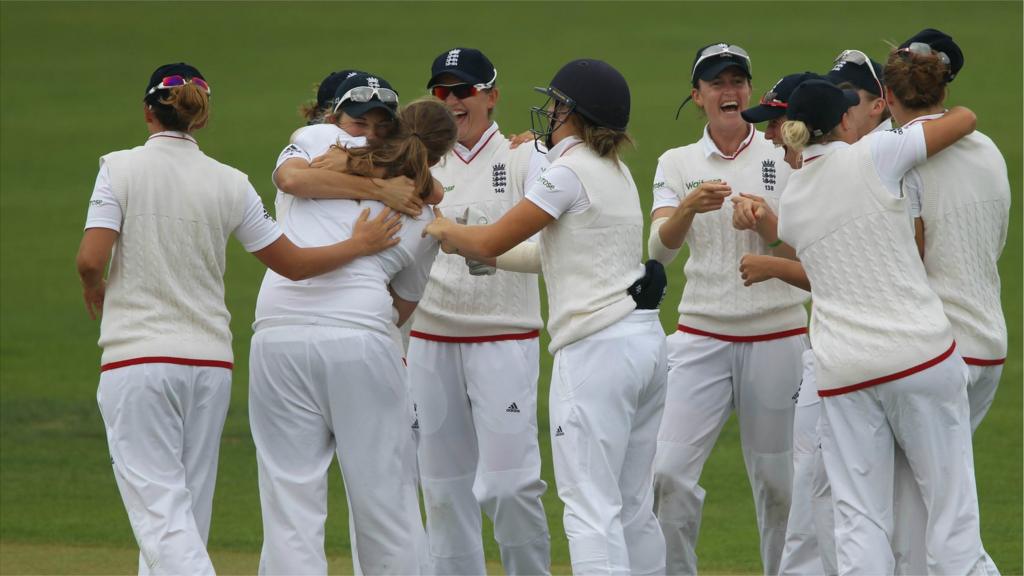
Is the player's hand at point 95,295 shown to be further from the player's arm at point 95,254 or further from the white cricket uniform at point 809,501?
the white cricket uniform at point 809,501

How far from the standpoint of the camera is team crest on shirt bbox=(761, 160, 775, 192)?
6004mm

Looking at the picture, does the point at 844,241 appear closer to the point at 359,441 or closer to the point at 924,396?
the point at 924,396

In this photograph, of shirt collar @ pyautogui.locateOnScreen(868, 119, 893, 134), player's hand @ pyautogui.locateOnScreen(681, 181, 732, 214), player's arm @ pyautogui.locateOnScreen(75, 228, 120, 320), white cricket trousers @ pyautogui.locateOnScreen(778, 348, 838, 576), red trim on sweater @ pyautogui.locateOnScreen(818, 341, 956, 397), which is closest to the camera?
red trim on sweater @ pyautogui.locateOnScreen(818, 341, 956, 397)

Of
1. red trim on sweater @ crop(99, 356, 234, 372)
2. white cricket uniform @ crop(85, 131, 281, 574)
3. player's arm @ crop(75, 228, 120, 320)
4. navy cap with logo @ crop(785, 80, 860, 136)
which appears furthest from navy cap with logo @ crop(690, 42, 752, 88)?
player's arm @ crop(75, 228, 120, 320)

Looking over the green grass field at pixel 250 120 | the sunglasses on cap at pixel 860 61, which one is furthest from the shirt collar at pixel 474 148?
the green grass field at pixel 250 120

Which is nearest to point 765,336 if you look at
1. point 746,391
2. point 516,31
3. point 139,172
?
point 746,391

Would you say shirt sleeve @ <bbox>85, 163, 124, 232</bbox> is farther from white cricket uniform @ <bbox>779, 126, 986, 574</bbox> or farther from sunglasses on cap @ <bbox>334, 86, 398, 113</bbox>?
white cricket uniform @ <bbox>779, 126, 986, 574</bbox>

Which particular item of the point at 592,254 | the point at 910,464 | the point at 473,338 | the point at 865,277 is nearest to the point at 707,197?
the point at 592,254

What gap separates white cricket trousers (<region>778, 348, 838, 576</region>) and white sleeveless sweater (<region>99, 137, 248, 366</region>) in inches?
84.6

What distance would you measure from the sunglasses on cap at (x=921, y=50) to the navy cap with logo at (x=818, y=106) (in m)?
0.30

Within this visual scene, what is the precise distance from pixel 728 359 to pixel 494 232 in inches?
57.4

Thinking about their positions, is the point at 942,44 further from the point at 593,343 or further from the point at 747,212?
the point at 593,343

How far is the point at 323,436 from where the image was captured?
5078mm

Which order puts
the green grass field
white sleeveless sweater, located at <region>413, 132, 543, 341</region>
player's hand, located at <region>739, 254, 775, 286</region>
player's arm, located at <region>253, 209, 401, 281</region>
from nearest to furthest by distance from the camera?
player's arm, located at <region>253, 209, 401, 281</region>
player's hand, located at <region>739, 254, 775, 286</region>
white sleeveless sweater, located at <region>413, 132, 543, 341</region>
the green grass field
